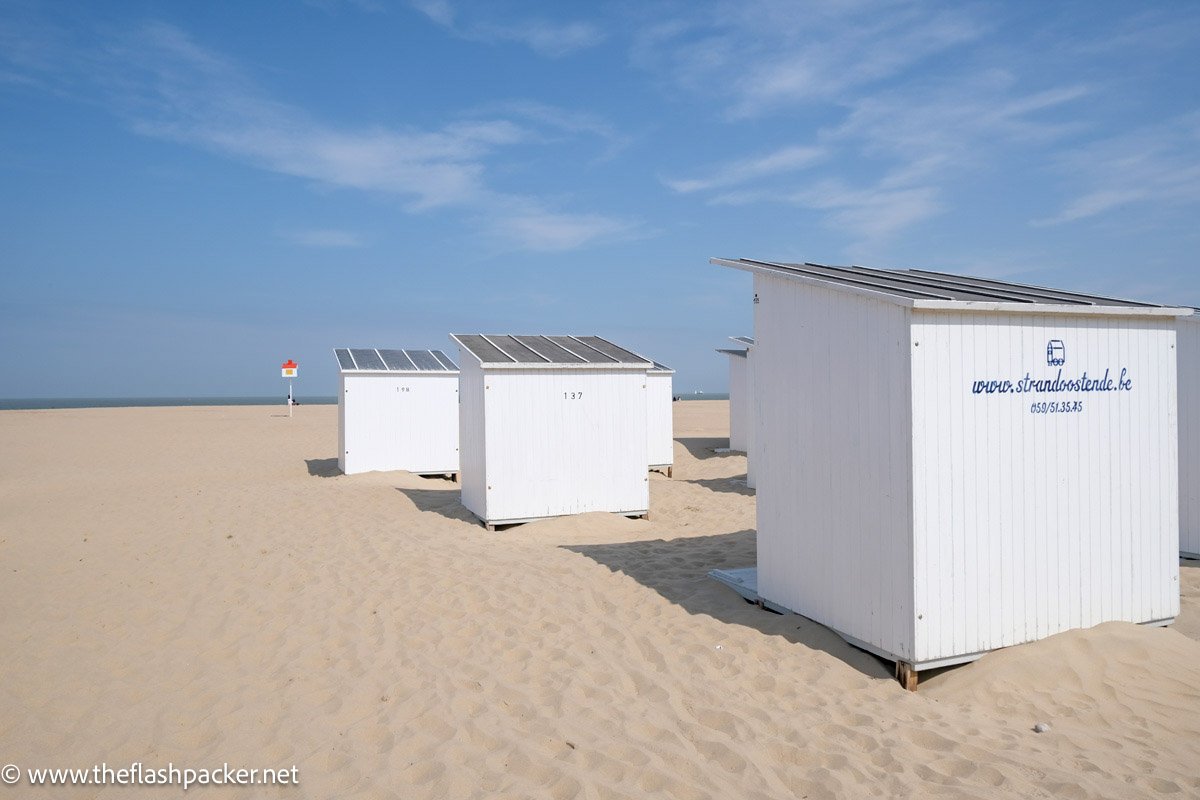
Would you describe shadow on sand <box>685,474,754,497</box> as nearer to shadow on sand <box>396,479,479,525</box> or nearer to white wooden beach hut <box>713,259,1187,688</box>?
shadow on sand <box>396,479,479,525</box>

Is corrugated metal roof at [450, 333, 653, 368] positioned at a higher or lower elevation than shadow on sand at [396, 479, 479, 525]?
higher

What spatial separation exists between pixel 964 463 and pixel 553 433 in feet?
21.8

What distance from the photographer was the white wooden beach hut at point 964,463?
521 cm

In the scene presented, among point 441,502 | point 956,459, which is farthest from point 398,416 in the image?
point 956,459

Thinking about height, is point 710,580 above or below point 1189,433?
below

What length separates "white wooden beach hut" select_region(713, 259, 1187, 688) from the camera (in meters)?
5.21

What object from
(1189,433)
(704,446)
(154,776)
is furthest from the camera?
(704,446)

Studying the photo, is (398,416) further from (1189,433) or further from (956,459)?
(1189,433)

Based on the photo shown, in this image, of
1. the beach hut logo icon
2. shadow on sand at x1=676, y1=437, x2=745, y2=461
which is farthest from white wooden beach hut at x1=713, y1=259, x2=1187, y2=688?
shadow on sand at x1=676, y1=437, x2=745, y2=461

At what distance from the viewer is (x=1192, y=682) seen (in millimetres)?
Answer: 5004

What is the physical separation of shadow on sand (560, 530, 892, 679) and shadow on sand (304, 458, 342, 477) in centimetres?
990

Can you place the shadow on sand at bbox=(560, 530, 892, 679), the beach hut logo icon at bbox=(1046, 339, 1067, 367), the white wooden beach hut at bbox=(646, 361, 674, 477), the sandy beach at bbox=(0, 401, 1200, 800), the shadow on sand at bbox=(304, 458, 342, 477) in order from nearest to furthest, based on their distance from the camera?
the sandy beach at bbox=(0, 401, 1200, 800)
the beach hut logo icon at bbox=(1046, 339, 1067, 367)
the shadow on sand at bbox=(560, 530, 892, 679)
the shadow on sand at bbox=(304, 458, 342, 477)
the white wooden beach hut at bbox=(646, 361, 674, 477)

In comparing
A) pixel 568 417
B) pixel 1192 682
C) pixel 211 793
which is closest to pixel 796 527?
pixel 1192 682

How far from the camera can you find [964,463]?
17.5 feet
